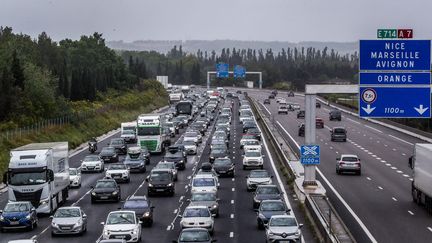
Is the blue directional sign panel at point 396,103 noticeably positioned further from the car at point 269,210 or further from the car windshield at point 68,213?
the car windshield at point 68,213

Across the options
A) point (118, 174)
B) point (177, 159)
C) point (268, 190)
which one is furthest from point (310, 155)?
point (177, 159)

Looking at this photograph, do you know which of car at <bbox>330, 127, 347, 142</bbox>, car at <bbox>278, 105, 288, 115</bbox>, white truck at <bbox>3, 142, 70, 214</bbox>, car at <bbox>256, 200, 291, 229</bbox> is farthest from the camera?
car at <bbox>278, 105, 288, 115</bbox>

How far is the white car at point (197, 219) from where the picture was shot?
37750mm

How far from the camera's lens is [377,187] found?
5494 centimetres

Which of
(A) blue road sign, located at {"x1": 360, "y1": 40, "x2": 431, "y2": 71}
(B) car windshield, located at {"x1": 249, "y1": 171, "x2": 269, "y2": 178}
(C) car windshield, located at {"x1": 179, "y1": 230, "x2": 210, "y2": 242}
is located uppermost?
(A) blue road sign, located at {"x1": 360, "y1": 40, "x2": 431, "y2": 71}

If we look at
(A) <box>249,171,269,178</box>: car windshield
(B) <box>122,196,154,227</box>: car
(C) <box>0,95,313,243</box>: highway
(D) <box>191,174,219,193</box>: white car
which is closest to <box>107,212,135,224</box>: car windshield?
(C) <box>0,95,313,243</box>: highway

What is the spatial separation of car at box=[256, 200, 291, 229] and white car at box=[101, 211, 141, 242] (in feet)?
18.8

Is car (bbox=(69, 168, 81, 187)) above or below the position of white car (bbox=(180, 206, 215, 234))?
below

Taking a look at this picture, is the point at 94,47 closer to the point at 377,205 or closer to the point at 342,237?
the point at 377,205

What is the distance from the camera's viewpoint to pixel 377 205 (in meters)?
46.6

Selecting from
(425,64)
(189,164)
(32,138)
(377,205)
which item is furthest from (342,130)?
(425,64)

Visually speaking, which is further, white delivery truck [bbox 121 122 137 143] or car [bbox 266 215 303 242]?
white delivery truck [bbox 121 122 137 143]

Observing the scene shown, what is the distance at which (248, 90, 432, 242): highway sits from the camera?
38.1 meters

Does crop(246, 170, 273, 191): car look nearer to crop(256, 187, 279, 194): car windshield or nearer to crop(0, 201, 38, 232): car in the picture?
crop(256, 187, 279, 194): car windshield
